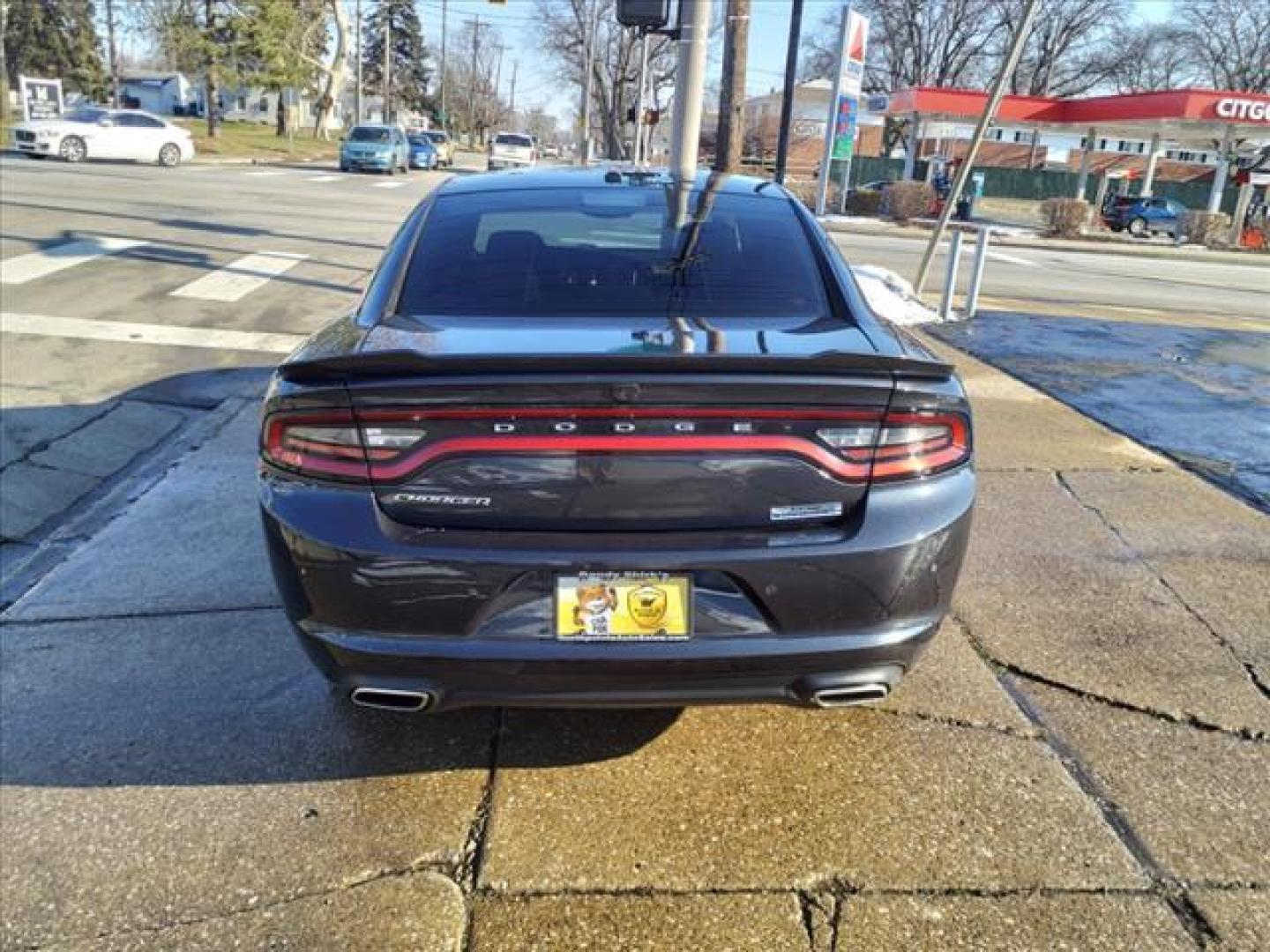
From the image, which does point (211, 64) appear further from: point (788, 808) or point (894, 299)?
point (788, 808)

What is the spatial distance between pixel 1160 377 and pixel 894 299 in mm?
3427

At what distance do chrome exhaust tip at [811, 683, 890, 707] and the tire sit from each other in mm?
30411

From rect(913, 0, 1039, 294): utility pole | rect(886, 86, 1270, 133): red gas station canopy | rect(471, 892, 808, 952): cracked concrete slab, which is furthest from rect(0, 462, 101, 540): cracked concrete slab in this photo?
rect(886, 86, 1270, 133): red gas station canopy

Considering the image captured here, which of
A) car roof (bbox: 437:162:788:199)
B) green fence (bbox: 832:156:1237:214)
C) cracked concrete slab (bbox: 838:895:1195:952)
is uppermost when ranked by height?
green fence (bbox: 832:156:1237:214)

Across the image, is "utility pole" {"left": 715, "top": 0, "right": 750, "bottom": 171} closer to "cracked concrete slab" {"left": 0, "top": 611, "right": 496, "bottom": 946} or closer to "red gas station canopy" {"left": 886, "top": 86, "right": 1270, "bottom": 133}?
"cracked concrete slab" {"left": 0, "top": 611, "right": 496, "bottom": 946}

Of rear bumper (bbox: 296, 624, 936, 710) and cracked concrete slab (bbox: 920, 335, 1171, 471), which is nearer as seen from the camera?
rear bumper (bbox: 296, 624, 936, 710)

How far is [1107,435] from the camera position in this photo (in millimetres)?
6480

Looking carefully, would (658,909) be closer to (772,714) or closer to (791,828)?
(791,828)

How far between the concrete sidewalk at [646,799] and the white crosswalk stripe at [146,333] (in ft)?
15.4

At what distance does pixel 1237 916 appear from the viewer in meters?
2.37

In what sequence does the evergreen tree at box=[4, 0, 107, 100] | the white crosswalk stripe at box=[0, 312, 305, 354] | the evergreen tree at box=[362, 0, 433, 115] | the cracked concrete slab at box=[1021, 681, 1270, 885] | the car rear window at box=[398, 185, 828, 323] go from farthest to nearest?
the evergreen tree at box=[362, 0, 433, 115]
the evergreen tree at box=[4, 0, 107, 100]
the white crosswalk stripe at box=[0, 312, 305, 354]
the car rear window at box=[398, 185, 828, 323]
the cracked concrete slab at box=[1021, 681, 1270, 885]

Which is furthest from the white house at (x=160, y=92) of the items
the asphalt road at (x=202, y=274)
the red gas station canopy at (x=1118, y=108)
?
the red gas station canopy at (x=1118, y=108)

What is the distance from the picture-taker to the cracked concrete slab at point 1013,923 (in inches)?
89.4

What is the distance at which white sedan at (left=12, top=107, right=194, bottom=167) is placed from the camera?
26.4 m
